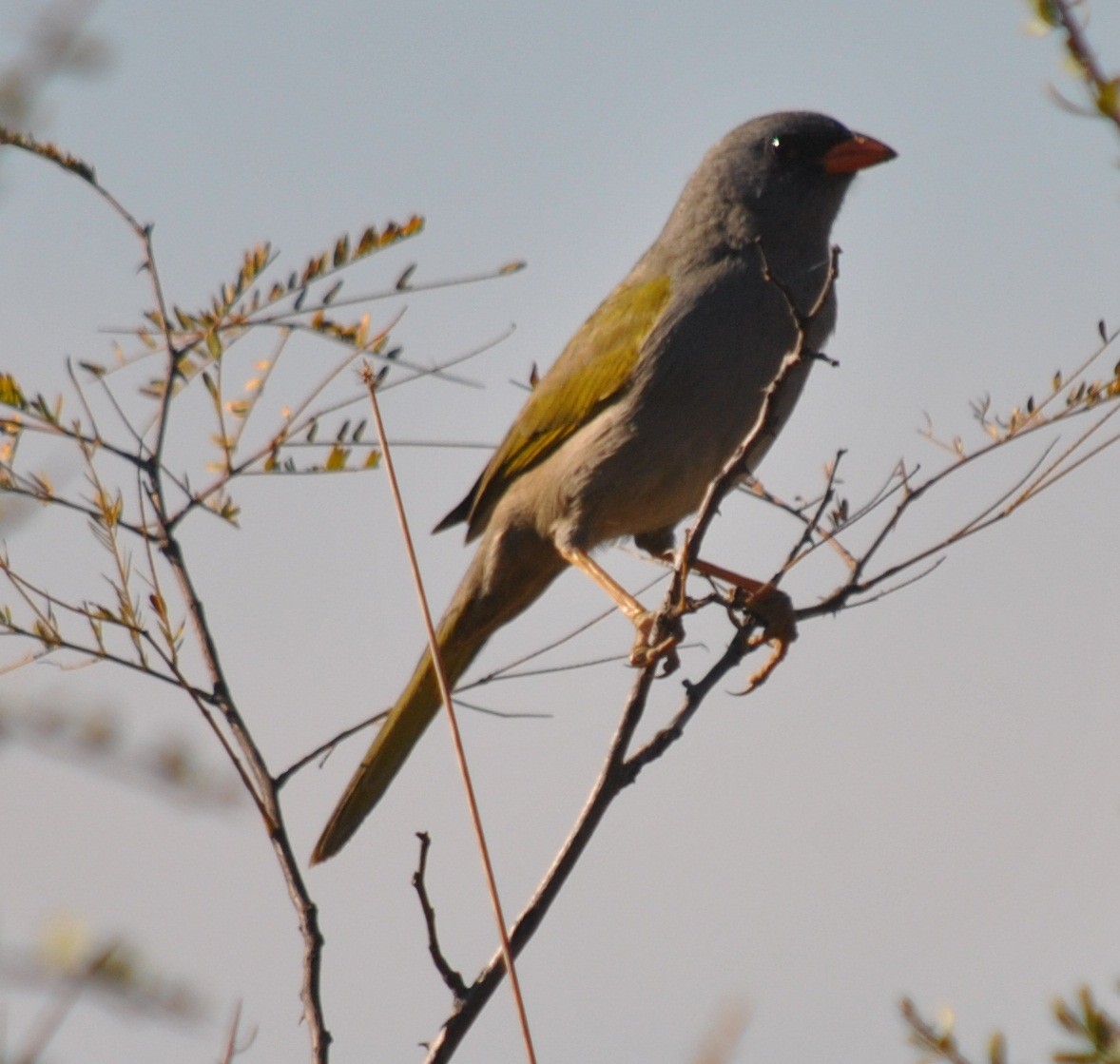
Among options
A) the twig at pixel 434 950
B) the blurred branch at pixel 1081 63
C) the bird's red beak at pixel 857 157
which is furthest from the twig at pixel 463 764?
the bird's red beak at pixel 857 157

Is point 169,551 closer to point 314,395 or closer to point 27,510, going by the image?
point 27,510

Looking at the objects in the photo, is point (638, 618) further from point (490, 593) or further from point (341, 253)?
point (341, 253)

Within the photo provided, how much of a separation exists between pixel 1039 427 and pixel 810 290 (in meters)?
2.09

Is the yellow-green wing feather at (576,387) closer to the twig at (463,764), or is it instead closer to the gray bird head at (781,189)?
the gray bird head at (781,189)

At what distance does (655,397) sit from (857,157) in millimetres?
1387

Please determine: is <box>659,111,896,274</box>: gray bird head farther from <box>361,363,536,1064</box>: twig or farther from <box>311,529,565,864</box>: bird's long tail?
<box>361,363,536,1064</box>: twig

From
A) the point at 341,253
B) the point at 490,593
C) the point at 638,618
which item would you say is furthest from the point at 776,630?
the point at 341,253

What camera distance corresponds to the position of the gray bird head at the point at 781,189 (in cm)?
579

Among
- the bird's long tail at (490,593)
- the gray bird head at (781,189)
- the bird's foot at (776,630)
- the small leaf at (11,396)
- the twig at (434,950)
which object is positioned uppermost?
the gray bird head at (781,189)

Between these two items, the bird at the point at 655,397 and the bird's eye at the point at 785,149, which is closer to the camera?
the bird at the point at 655,397

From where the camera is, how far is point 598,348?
5602 millimetres

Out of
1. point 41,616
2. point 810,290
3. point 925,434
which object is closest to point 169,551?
point 41,616

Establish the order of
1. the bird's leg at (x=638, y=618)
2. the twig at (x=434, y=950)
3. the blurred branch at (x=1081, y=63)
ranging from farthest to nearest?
the bird's leg at (x=638, y=618), the twig at (x=434, y=950), the blurred branch at (x=1081, y=63)

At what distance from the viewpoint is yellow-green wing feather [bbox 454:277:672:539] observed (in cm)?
548
